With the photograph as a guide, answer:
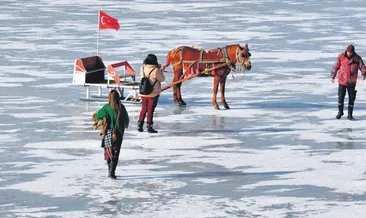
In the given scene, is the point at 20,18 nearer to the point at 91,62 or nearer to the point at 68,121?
the point at 91,62

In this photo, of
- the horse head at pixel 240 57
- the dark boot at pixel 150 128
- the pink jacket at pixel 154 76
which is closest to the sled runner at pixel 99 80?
the horse head at pixel 240 57

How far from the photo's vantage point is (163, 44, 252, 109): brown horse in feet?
82.9

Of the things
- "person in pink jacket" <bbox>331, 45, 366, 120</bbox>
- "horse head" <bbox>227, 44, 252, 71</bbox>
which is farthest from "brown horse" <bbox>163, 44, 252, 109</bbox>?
"person in pink jacket" <bbox>331, 45, 366, 120</bbox>

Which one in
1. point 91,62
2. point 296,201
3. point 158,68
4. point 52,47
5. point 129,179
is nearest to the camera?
point 296,201

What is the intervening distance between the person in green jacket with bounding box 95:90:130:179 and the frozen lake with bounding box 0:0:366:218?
27 centimetres

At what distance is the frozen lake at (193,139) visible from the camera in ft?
56.7

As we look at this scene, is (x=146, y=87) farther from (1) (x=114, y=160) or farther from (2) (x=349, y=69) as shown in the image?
(1) (x=114, y=160)

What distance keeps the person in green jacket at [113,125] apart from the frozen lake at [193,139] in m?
0.27

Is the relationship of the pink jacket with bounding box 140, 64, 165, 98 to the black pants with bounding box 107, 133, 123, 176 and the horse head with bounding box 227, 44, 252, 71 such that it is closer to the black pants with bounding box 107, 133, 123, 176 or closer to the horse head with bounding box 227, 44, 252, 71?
A: the horse head with bounding box 227, 44, 252, 71

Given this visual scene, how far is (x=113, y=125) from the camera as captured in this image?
18.7 m

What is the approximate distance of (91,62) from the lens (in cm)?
2723

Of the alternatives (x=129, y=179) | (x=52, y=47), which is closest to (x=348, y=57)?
(x=129, y=179)

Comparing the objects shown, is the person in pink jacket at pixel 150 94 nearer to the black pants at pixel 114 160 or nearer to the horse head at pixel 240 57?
the horse head at pixel 240 57

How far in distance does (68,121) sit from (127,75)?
3.44 meters
